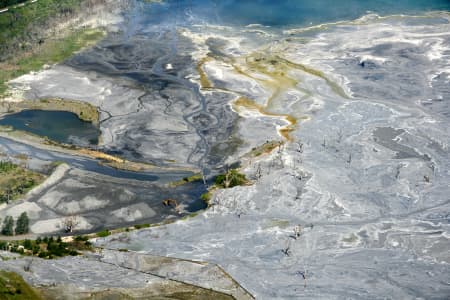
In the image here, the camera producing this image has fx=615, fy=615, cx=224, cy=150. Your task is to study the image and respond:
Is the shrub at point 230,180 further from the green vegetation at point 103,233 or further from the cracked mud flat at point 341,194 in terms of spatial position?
the green vegetation at point 103,233

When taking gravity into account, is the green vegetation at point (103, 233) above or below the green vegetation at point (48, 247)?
below

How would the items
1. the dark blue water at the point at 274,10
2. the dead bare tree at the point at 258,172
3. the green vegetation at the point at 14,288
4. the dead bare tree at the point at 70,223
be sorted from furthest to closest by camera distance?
the dark blue water at the point at 274,10 < the dead bare tree at the point at 258,172 < the dead bare tree at the point at 70,223 < the green vegetation at the point at 14,288

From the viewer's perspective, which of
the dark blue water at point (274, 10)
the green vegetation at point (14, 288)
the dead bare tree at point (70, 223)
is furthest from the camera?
the dark blue water at point (274, 10)

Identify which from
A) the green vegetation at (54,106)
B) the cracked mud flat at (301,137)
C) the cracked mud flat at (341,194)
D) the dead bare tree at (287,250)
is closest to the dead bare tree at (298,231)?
the cracked mud flat at (301,137)

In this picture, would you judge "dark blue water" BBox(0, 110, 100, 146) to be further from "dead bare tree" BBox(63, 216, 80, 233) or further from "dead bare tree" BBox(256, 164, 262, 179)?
"dead bare tree" BBox(256, 164, 262, 179)

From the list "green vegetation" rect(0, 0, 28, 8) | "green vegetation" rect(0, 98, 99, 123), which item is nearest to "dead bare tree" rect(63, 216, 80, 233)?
"green vegetation" rect(0, 98, 99, 123)

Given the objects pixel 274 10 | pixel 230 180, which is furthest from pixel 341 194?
pixel 274 10

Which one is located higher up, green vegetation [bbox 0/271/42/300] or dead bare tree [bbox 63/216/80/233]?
green vegetation [bbox 0/271/42/300]
